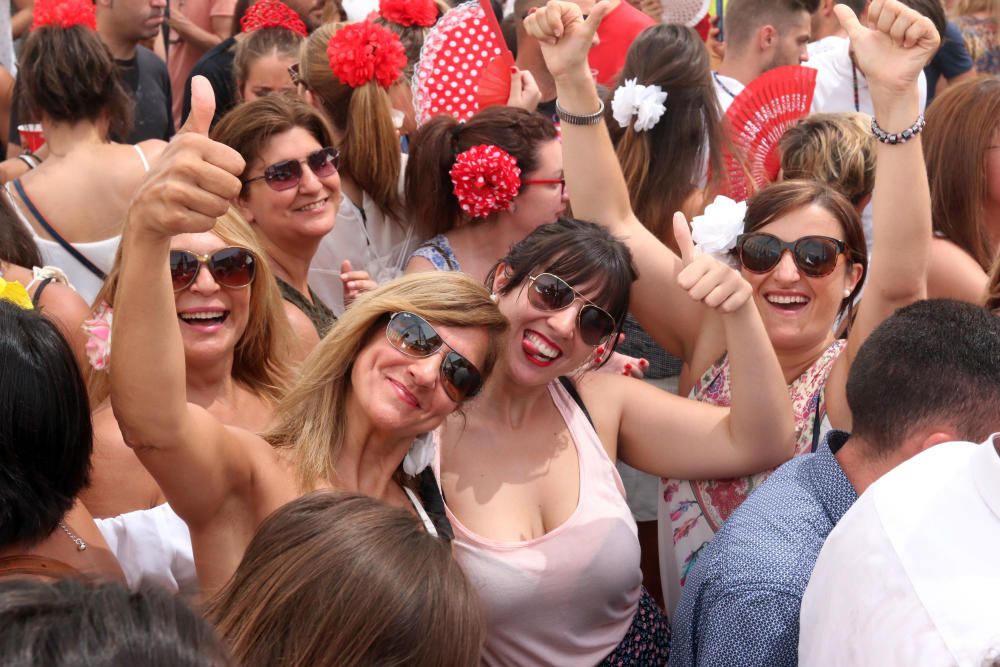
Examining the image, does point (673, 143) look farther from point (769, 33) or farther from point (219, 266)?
point (769, 33)

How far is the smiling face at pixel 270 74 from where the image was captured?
468 centimetres

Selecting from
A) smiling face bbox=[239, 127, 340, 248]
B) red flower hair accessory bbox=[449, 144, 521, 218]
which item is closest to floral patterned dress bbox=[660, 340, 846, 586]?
red flower hair accessory bbox=[449, 144, 521, 218]

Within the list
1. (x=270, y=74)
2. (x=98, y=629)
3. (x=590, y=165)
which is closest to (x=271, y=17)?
(x=270, y=74)

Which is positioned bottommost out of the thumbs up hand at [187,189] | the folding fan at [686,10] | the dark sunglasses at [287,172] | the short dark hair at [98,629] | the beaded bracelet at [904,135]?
the folding fan at [686,10]

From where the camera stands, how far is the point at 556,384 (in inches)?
116

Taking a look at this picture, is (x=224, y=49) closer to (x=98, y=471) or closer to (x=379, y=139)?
(x=379, y=139)

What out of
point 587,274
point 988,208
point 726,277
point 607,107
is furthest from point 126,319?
point 988,208

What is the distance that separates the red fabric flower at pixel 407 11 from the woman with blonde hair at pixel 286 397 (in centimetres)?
243

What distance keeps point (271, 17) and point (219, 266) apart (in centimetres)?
265

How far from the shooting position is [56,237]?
383 centimetres

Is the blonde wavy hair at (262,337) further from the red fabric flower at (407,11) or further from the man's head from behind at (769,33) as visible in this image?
the man's head from behind at (769,33)

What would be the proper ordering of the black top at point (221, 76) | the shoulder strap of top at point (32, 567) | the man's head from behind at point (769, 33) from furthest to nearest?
the man's head from behind at point (769, 33) < the black top at point (221, 76) < the shoulder strap of top at point (32, 567)

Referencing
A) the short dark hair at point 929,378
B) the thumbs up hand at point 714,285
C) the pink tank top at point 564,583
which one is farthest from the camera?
the thumbs up hand at point 714,285

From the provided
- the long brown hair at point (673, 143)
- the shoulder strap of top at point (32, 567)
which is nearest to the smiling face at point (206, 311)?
the shoulder strap of top at point (32, 567)
